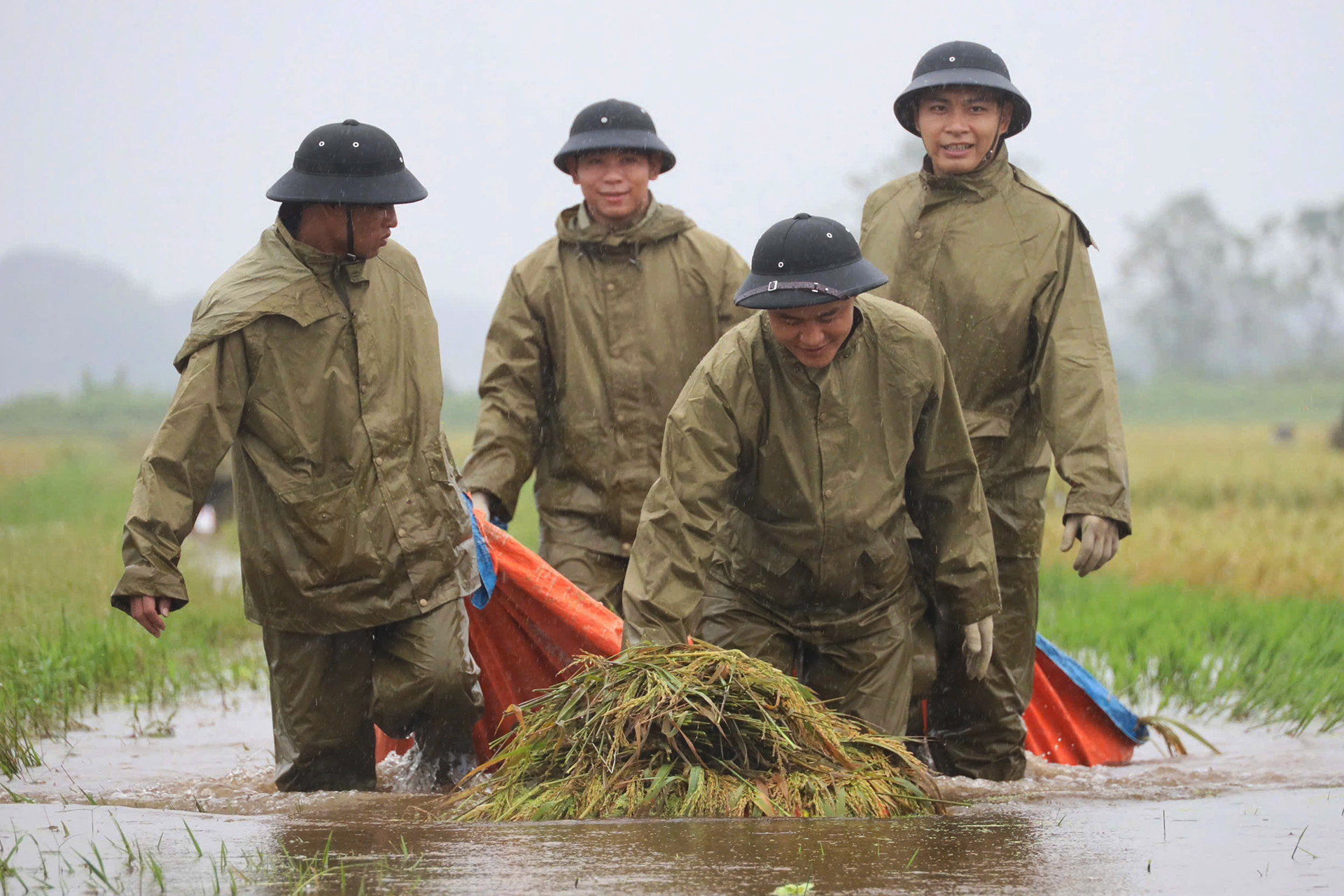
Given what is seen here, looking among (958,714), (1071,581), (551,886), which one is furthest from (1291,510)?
(551,886)

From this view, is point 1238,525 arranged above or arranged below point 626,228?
below

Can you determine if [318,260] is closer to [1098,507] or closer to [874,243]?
[874,243]

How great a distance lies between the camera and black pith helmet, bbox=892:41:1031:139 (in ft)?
19.7

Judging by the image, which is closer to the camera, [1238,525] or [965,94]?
[965,94]

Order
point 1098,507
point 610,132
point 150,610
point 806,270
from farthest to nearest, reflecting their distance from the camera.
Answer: point 610,132, point 1098,507, point 150,610, point 806,270

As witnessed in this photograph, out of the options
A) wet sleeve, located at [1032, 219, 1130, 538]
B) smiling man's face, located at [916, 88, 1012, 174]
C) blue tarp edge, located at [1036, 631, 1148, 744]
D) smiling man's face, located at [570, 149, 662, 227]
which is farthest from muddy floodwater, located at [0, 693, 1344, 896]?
smiling man's face, located at [570, 149, 662, 227]

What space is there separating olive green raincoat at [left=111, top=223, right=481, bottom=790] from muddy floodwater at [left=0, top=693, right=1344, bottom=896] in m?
0.37

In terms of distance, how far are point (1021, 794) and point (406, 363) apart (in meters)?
2.47

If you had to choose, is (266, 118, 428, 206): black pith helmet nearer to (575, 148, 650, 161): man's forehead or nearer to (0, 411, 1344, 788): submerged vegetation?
(575, 148, 650, 161): man's forehead

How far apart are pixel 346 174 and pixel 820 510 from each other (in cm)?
184

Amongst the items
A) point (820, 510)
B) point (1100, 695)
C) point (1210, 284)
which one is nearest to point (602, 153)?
point (820, 510)

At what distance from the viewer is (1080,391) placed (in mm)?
5770

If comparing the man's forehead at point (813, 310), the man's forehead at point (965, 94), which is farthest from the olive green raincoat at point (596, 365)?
the man's forehead at point (813, 310)

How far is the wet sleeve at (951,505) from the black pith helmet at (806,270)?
462 millimetres
